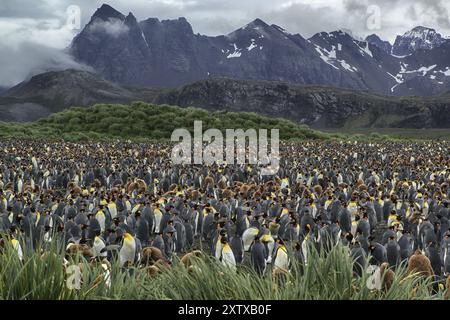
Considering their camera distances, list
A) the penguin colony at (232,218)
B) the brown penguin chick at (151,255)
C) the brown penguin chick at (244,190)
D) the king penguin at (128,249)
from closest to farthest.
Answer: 1. the brown penguin chick at (151,255)
2. the penguin colony at (232,218)
3. the king penguin at (128,249)
4. the brown penguin chick at (244,190)

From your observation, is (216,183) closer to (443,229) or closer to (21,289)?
(443,229)

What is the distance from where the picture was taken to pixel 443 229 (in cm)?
1196

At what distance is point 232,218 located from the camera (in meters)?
14.1

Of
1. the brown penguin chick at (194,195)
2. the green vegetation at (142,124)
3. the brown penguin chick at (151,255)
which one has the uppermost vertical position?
the green vegetation at (142,124)

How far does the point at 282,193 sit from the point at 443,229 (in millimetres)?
6567

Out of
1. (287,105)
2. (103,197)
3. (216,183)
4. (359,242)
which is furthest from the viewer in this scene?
(287,105)

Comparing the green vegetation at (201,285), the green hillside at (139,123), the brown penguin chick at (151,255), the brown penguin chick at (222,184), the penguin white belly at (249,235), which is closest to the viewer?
the green vegetation at (201,285)

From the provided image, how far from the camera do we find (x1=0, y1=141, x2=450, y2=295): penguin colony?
9.05m

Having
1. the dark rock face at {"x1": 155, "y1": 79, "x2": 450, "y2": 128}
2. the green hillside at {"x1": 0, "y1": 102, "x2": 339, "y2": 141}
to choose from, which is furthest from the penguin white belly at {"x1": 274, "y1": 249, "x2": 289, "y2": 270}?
the dark rock face at {"x1": 155, "y1": 79, "x2": 450, "y2": 128}

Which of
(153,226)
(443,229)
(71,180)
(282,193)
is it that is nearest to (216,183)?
(282,193)

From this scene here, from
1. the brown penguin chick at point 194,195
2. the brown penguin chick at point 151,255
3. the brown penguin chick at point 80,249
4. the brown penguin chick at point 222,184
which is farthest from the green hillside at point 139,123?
the brown penguin chick at point 151,255

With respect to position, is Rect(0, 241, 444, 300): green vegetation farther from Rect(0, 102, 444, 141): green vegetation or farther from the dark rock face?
the dark rock face

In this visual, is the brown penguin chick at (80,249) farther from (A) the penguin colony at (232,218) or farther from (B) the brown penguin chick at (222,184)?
(B) the brown penguin chick at (222,184)

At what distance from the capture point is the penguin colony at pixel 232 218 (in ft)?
29.7
